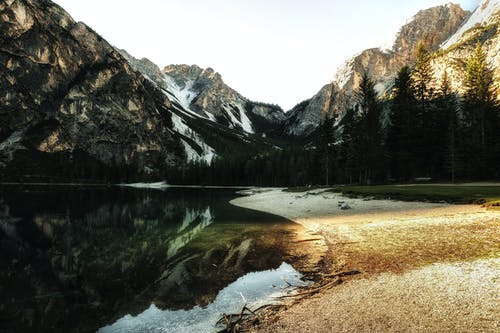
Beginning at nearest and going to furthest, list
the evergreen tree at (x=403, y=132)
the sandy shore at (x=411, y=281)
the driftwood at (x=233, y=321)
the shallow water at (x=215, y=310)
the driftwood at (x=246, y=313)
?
the sandy shore at (x=411, y=281), the driftwood at (x=233, y=321), the driftwood at (x=246, y=313), the shallow water at (x=215, y=310), the evergreen tree at (x=403, y=132)

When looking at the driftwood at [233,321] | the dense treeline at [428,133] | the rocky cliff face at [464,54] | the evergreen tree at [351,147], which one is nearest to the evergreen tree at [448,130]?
the dense treeline at [428,133]

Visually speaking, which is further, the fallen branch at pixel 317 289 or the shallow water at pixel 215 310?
the fallen branch at pixel 317 289

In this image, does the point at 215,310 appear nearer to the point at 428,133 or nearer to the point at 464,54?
the point at 428,133

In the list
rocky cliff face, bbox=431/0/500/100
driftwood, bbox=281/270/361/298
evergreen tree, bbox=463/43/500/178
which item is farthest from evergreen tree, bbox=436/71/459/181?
rocky cliff face, bbox=431/0/500/100

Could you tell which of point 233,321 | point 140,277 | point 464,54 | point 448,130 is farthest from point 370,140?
point 464,54

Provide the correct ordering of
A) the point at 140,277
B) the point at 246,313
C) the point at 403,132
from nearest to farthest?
the point at 246,313 < the point at 140,277 < the point at 403,132

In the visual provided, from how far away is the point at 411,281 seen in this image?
11.6 m

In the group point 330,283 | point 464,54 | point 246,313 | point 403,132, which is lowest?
point 246,313

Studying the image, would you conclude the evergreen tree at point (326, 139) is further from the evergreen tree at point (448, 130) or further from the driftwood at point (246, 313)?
the driftwood at point (246, 313)

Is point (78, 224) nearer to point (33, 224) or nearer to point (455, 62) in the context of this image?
point (33, 224)

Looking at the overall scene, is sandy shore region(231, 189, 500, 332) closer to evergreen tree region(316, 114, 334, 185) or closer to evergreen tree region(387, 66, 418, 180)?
evergreen tree region(387, 66, 418, 180)

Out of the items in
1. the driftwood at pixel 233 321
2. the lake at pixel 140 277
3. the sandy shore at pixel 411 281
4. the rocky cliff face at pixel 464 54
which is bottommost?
the lake at pixel 140 277

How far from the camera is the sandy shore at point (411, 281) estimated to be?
8.54 meters

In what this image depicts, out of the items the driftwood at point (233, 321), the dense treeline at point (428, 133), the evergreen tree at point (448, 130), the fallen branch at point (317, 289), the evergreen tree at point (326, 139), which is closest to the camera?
the driftwood at point (233, 321)
